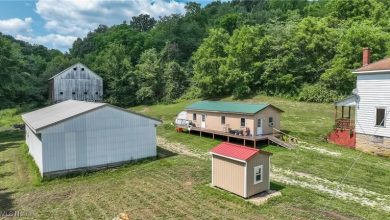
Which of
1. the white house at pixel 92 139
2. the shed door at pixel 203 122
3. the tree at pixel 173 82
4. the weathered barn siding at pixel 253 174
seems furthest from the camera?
the tree at pixel 173 82

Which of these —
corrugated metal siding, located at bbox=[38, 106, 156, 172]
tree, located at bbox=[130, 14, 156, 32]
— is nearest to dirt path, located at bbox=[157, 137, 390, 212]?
corrugated metal siding, located at bbox=[38, 106, 156, 172]

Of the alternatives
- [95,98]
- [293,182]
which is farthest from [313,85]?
[95,98]

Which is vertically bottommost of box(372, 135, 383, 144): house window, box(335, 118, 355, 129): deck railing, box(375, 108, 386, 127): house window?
box(372, 135, 383, 144): house window

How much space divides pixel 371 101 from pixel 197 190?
13462mm

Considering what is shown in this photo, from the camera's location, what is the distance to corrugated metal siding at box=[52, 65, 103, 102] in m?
50.2

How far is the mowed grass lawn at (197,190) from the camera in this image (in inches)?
476

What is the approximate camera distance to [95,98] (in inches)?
2084

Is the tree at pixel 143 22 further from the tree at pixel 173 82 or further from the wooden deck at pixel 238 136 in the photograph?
the wooden deck at pixel 238 136

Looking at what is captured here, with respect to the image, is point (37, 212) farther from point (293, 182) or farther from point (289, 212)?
point (293, 182)

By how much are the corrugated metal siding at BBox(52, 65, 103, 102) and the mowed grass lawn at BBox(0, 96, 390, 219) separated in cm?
2960

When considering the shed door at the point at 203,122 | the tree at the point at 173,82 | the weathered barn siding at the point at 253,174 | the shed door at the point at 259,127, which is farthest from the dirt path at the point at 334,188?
the tree at the point at 173,82

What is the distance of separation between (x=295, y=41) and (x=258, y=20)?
27.4 metres

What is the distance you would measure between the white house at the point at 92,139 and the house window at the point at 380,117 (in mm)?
14175

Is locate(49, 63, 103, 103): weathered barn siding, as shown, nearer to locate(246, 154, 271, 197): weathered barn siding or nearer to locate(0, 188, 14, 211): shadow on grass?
locate(0, 188, 14, 211): shadow on grass
